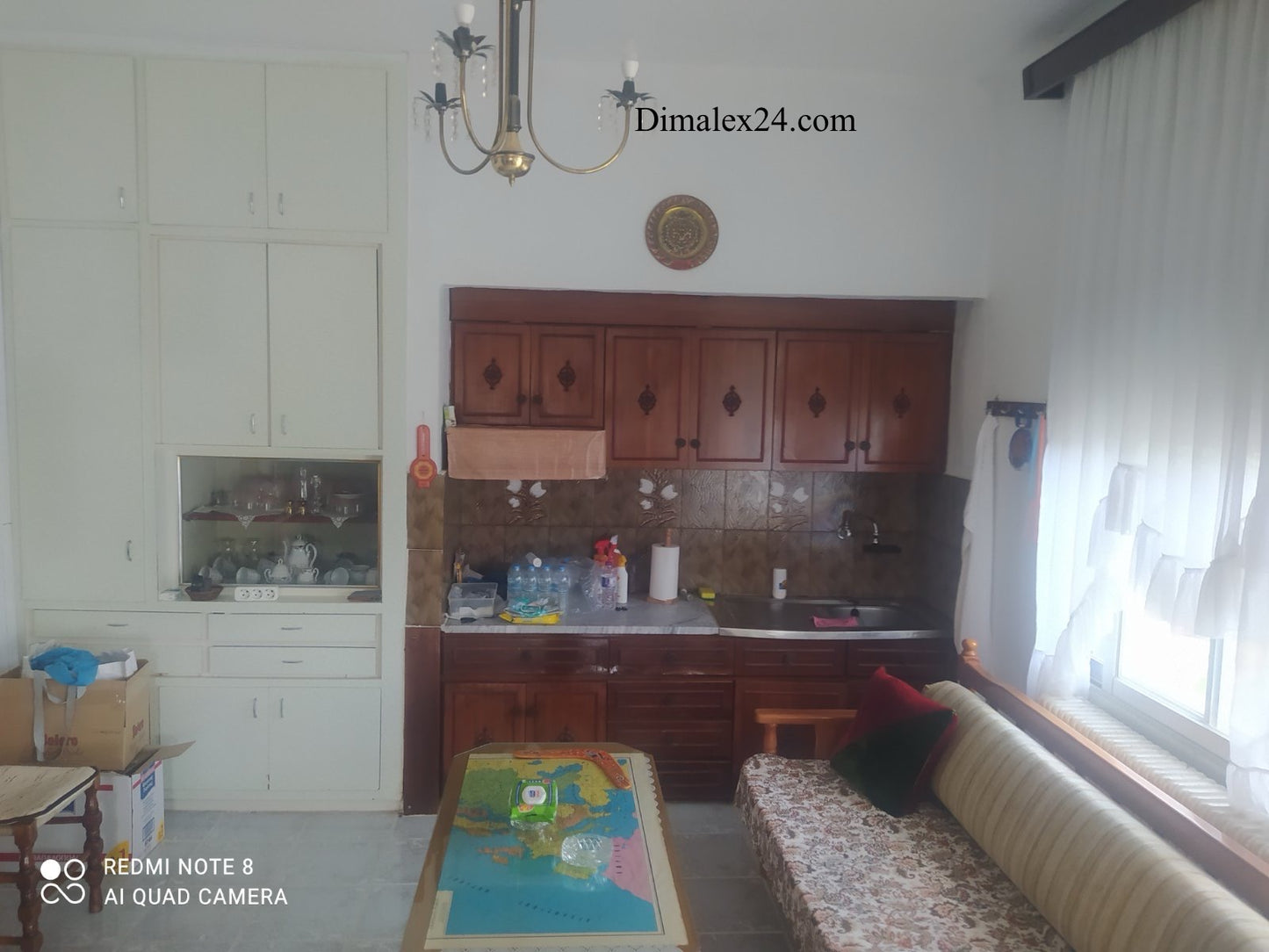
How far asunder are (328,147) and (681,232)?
1.42 m

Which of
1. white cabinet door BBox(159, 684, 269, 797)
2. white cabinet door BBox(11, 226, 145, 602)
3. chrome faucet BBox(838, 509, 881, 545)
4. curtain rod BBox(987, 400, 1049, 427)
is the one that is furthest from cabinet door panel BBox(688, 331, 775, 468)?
white cabinet door BBox(11, 226, 145, 602)

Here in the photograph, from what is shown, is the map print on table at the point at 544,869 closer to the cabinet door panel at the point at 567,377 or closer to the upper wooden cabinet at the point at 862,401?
the cabinet door panel at the point at 567,377

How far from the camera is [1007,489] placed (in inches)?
126

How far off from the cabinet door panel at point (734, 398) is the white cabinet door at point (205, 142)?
1893 millimetres

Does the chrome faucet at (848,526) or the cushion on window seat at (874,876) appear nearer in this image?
the cushion on window seat at (874,876)

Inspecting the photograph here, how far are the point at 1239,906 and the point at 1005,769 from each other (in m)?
A: 0.77

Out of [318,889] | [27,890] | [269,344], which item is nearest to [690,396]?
[269,344]

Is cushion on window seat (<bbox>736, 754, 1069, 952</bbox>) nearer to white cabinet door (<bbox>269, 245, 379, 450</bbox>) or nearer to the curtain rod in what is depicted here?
the curtain rod

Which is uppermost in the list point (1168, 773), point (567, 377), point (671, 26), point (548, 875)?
point (671, 26)

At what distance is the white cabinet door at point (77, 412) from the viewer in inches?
128

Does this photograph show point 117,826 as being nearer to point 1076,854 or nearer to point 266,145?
point 266,145

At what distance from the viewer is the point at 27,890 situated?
100 inches

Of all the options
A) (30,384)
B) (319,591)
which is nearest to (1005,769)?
(319,591)

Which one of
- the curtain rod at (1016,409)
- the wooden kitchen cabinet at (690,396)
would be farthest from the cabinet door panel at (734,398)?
the curtain rod at (1016,409)
